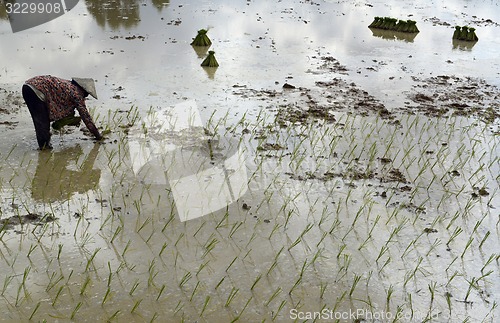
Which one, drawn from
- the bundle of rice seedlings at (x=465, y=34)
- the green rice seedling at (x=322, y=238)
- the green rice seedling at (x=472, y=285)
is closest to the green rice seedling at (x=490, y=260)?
the green rice seedling at (x=472, y=285)

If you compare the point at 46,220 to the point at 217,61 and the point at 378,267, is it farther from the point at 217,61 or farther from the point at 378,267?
the point at 217,61

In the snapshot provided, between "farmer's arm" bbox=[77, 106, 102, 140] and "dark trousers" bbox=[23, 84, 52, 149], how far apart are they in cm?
29

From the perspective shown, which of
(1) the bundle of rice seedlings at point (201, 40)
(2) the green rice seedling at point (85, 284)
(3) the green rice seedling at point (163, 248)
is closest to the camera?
(2) the green rice seedling at point (85, 284)

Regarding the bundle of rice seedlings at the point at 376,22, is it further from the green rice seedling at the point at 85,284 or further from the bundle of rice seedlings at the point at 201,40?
the green rice seedling at the point at 85,284

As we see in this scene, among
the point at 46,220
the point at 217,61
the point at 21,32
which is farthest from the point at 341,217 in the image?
the point at 21,32

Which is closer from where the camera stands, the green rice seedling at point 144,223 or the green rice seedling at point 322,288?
the green rice seedling at point 322,288

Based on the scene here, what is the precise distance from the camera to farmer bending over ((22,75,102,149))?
442 cm

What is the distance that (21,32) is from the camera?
828 centimetres

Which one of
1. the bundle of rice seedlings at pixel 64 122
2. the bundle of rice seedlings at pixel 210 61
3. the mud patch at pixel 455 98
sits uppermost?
the bundle of rice seedlings at pixel 64 122

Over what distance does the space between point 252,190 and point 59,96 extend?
1974 millimetres

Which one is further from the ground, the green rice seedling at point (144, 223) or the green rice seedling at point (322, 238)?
the green rice seedling at point (144, 223)

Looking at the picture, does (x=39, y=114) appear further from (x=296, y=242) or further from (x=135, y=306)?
(x=296, y=242)

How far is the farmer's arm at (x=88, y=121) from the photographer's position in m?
4.56

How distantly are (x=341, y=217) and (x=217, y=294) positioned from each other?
1331mm
